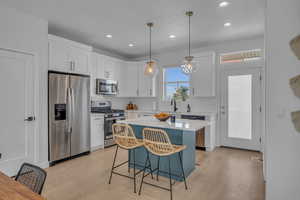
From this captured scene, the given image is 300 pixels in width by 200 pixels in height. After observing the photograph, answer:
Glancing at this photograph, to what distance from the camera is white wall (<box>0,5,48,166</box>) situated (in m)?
2.92

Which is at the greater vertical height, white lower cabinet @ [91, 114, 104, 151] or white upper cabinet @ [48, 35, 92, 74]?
white upper cabinet @ [48, 35, 92, 74]

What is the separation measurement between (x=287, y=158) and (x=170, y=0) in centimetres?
270

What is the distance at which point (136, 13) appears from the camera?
318cm

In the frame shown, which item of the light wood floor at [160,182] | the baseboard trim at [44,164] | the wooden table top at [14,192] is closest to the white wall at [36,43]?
the baseboard trim at [44,164]

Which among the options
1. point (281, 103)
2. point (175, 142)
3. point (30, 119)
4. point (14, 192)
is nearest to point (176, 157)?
point (175, 142)

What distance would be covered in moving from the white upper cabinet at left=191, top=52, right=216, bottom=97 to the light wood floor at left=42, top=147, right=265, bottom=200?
6.11ft

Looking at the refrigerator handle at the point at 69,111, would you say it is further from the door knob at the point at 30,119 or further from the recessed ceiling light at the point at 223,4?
the recessed ceiling light at the point at 223,4

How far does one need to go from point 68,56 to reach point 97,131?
2.01m

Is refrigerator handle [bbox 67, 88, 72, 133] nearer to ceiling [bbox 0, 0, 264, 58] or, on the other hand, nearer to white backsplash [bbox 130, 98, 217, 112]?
ceiling [bbox 0, 0, 264, 58]

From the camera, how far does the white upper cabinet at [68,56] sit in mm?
3615

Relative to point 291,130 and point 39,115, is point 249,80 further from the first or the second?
point 39,115

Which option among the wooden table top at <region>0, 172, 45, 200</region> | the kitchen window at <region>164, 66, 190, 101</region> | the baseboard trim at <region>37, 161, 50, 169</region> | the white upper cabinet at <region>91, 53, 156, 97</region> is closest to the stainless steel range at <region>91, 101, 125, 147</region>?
the white upper cabinet at <region>91, 53, 156, 97</region>

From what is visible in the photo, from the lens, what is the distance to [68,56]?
390 centimetres

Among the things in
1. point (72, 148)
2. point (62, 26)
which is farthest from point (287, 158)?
point (62, 26)
